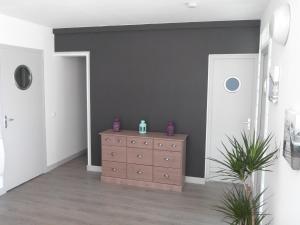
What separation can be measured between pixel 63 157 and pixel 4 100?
6.11 feet

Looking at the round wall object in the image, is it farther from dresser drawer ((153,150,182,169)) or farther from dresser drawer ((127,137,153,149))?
dresser drawer ((127,137,153,149))

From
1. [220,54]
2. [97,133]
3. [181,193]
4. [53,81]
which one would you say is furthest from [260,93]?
[53,81]

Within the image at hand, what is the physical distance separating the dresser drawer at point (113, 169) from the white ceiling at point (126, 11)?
2.22 metres

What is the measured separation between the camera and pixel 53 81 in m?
5.06

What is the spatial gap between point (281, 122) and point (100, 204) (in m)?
2.67

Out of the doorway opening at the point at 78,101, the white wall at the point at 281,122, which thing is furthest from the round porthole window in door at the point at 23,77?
the white wall at the point at 281,122

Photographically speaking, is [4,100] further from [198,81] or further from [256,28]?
[256,28]

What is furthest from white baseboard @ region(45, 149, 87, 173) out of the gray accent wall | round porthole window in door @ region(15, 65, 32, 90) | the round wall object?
the round wall object

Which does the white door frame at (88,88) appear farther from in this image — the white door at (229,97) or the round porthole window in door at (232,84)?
the round porthole window in door at (232,84)

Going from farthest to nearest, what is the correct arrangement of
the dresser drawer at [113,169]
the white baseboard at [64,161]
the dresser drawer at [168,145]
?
the white baseboard at [64,161] → the dresser drawer at [113,169] → the dresser drawer at [168,145]

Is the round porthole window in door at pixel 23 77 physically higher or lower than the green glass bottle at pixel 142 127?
higher

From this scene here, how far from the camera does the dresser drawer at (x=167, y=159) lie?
4195 mm

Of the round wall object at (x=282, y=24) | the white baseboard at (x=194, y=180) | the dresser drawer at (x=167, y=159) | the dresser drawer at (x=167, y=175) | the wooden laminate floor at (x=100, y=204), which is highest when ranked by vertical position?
the round wall object at (x=282, y=24)

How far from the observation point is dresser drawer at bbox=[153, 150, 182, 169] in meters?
4.20
